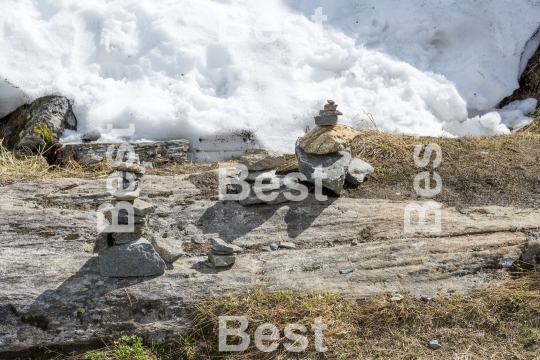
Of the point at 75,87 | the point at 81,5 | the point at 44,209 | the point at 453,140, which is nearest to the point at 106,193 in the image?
the point at 44,209

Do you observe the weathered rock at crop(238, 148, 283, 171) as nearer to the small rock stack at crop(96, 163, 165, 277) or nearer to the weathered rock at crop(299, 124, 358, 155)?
the weathered rock at crop(299, 124, 358, 155)

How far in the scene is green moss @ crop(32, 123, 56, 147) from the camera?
880 cm

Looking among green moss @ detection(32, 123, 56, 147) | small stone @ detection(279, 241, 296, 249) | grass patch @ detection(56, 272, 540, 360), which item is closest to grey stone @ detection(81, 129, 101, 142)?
green moss @ detection(32, 123, 56, 147)

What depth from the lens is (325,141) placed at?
7594mm

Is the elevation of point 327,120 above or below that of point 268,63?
below

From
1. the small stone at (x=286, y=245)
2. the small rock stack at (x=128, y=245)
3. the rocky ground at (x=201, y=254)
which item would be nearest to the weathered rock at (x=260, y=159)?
the rocky ground at (x=201, y=254)

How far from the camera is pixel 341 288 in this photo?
20.2 feet

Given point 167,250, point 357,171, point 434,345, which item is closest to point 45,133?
point 167,250

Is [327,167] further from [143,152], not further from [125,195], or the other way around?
[143,152]

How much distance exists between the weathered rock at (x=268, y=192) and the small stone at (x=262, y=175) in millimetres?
75

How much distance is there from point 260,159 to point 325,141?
34.5 inches

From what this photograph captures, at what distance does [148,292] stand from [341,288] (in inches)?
78.0

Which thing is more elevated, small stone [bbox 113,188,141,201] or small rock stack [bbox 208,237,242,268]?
small stone [bbox 113,188,141,201]

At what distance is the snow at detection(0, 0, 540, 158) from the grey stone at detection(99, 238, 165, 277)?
11.1ft
